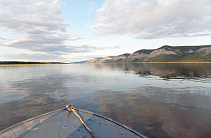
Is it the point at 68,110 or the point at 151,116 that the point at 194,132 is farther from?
the point at 68,110

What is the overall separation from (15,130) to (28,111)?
5.80 meters

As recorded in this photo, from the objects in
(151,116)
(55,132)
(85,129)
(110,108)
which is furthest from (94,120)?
(151,116)

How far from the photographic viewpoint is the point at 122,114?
12562 millimetres

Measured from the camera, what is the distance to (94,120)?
A: 966cm

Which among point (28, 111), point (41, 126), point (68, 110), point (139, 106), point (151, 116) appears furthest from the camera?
point (139, 106)

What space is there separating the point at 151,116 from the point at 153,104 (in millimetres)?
3830

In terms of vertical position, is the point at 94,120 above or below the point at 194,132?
above

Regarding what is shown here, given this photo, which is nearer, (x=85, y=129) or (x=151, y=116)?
(x=85, y=129)

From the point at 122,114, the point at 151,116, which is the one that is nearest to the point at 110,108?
the point at 122,114

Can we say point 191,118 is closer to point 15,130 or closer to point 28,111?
point 15,130

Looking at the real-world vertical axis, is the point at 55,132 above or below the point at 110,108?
above

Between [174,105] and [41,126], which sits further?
[174,105]

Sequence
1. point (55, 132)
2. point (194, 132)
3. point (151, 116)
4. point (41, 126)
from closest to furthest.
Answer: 1. point (55, 132)
2. point (41, 126)
3. point (194, 132)
4. point (151, 116)

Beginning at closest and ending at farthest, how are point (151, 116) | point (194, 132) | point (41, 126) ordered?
point (41, 126), point (194, 132), point (151, 116)
